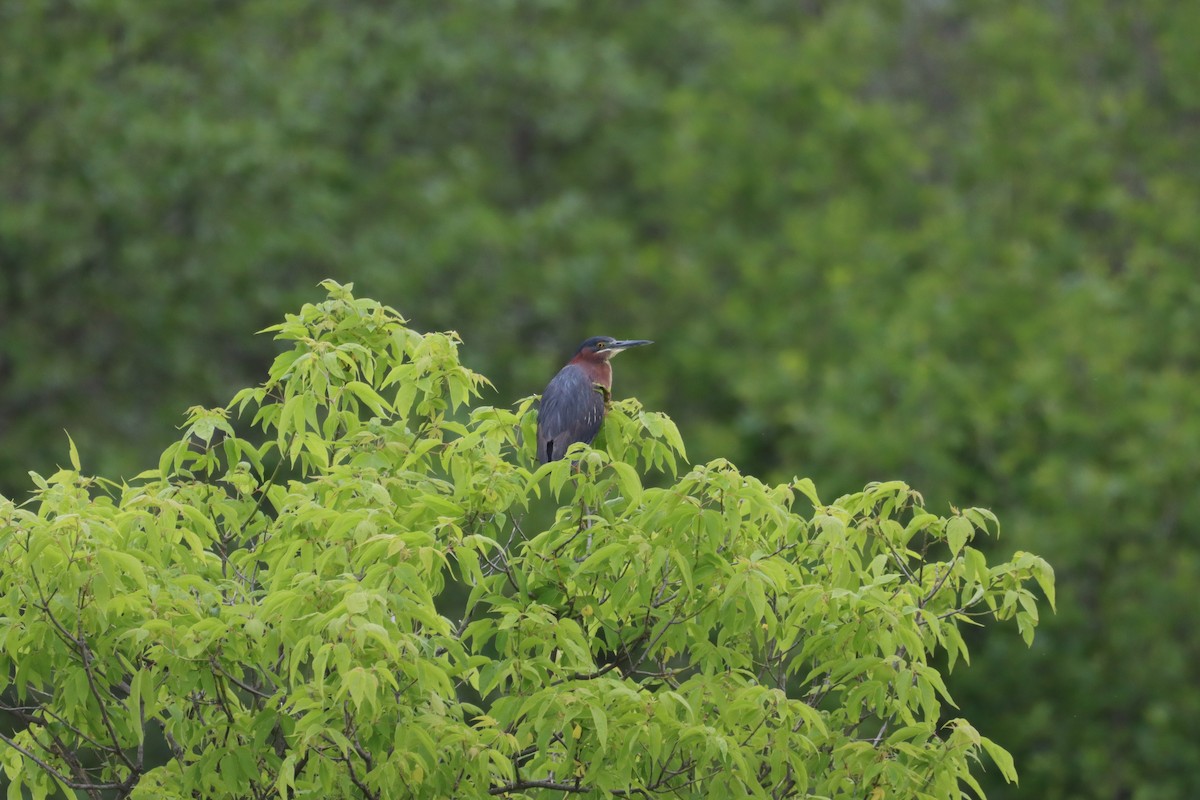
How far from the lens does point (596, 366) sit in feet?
35.9

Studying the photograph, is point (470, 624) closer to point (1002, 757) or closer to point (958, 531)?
point (958, 531)

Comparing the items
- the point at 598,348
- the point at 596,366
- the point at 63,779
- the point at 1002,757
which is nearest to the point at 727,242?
the point at 598,348

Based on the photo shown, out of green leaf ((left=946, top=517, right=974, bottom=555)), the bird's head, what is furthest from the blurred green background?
green leaf ((left=946, top=517, right=974, bottom=555))

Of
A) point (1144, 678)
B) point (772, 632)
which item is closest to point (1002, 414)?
point (1144, 678)

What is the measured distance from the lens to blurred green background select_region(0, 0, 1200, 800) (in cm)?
2056

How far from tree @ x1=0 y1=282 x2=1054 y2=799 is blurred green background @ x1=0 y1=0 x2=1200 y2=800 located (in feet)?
41.3

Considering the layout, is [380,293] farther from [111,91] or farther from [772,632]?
[772,632]

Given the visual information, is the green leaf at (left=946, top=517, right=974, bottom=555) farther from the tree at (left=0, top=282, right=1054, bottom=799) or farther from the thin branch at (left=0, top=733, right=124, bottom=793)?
the thin branch at (left=0, top=733, right=124, bottom=793)

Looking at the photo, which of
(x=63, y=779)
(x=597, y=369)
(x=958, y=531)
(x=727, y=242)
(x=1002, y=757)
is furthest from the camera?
(x=727, y=242)

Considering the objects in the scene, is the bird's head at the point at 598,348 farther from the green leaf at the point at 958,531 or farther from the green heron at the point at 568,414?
the green leaf at the point at 958,531

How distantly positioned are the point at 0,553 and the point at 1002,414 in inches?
641

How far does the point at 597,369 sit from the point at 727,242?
17.0 metres

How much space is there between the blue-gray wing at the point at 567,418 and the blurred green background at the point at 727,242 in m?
11.8

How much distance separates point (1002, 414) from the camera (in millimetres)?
21625
